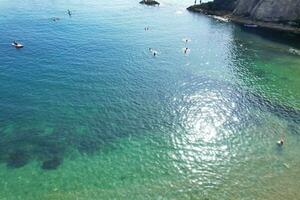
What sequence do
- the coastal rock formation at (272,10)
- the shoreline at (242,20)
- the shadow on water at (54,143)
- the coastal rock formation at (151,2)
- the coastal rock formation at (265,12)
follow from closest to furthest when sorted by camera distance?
the shadow on water at (54,143) → the coastal rock formation at (272,10) → the coastal rock formation at (265,12) → the shoreline at (242,20) → the coastal rock formation at (151,2)

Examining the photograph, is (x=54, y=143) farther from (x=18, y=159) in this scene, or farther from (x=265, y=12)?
(x=265, y=12)

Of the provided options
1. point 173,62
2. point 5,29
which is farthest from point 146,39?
point 5,29

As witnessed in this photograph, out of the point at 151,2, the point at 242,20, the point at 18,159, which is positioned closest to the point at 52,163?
the point at 18,159

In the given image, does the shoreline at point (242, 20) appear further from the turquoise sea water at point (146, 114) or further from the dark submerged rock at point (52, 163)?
the dark submerged rock at point (52, 163)

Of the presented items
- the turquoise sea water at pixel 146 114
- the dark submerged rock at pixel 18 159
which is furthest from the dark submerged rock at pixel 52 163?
the dark submerged rock at pixel 18 159

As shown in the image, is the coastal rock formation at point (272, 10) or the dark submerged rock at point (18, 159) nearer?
the dark submerged rock at point (18, 159)

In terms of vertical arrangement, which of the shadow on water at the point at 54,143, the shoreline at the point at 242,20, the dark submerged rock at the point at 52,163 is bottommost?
the dark submerged rock at the point at 52,163

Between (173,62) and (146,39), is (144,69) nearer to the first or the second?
(173,62)

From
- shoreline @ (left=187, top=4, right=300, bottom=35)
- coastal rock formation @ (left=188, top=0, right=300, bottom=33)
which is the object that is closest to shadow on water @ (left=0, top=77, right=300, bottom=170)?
shoreline @ (left=187, top=4, right=300, bottom=35)
